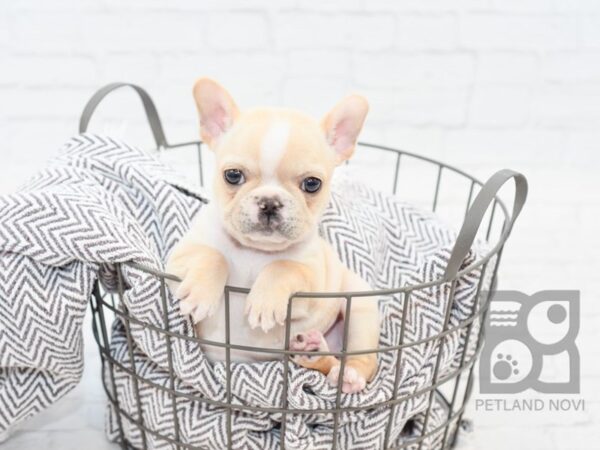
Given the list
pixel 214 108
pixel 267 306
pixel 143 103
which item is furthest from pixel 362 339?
pixel 143 103

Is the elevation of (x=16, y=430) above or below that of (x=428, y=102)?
below

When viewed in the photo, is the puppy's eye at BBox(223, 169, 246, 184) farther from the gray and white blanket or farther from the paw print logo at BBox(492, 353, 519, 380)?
the paw print logo at BBox(492, 353, 519, 380)

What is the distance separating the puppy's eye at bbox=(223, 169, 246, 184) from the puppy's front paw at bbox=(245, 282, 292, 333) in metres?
0.12

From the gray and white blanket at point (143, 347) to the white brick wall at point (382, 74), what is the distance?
1.93 ft

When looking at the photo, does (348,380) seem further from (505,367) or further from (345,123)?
(505,367)

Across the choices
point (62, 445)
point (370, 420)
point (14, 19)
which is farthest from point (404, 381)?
point (14, 19)

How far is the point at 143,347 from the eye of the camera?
0.94m

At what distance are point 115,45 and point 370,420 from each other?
970 mm

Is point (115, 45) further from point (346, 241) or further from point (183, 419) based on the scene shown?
point (183, 419)

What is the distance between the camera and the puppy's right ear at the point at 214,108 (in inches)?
36.0

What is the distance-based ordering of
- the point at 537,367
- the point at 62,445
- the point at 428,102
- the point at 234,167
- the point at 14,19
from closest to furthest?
1. the point at 234,167
2. the point at 62,445
3. the point at 537,367
4. the point at 14,19
5. the point at 428,102

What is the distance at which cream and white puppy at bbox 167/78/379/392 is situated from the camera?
0.85 m

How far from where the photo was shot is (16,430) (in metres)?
1.08

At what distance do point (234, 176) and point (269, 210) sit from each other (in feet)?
0.22
